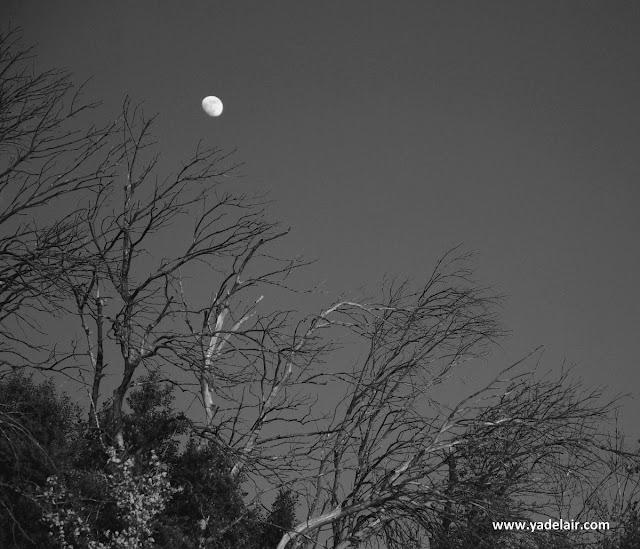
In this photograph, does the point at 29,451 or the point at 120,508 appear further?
the point at 120,508

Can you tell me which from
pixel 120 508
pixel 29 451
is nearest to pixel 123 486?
pixel 120 508

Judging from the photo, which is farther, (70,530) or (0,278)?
(70,530)

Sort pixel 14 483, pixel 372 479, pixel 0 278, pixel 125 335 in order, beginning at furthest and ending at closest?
pixel 372 479 → pixel 14 483 → pixel 125 335 → pixel 0 278

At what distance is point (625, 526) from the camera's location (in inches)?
450

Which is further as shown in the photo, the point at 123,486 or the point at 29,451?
the point at 123,486

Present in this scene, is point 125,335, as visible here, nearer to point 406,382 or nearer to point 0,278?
point 0,278

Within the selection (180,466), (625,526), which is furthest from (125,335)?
(625,526)

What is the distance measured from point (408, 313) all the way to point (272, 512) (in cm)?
383

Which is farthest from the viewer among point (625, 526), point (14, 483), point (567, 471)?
point (625, 526)

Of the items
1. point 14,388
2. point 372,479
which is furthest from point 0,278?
point 372,479

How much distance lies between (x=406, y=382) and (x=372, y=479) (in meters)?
1.50

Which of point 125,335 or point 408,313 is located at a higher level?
point 408,313

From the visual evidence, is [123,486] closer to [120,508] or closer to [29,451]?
[120,508]

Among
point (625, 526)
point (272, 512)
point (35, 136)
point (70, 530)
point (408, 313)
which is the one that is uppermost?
point (408, 313)
